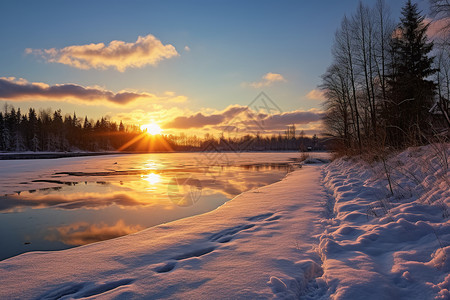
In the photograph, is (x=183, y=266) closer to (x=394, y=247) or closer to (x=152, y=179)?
(x=394, y=247)

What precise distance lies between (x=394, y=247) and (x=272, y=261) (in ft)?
4.94

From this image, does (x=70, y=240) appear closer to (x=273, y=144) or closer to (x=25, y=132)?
(x=25, y=132)

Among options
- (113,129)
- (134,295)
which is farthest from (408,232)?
(113,129)

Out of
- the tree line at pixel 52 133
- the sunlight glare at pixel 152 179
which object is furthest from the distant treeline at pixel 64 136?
the sunlight glare at pixel 152 179

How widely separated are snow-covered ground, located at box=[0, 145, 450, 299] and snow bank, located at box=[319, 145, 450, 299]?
10 mm

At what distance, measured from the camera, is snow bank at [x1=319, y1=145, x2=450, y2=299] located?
213 cm

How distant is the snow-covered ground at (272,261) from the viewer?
2297mm

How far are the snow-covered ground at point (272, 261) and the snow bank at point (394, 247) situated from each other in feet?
0.03

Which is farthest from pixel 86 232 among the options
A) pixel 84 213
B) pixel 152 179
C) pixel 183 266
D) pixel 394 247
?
pixel 152 179

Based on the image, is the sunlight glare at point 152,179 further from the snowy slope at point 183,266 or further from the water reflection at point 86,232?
the snowy slope at point 183,266

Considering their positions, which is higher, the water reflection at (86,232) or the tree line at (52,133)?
the tree line at (52,133)

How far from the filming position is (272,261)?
9.87ft

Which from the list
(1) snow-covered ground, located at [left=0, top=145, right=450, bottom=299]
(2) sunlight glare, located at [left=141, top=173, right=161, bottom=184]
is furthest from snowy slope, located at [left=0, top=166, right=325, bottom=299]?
(2) sunlight glare, located at [left=141, top=173, right=161, bottom=184]

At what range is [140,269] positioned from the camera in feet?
9.96
